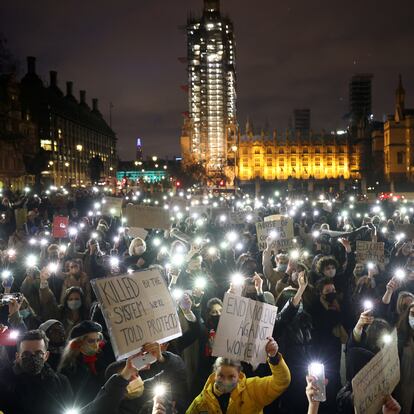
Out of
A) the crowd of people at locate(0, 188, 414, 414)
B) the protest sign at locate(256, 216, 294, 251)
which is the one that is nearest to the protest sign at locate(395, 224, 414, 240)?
the crowd of people at locate(0, 188, 414, 414)

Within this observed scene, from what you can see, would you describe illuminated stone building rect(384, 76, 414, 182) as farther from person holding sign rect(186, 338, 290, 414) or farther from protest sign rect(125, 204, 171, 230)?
person holding sign rect(186, 338, 290, 414)

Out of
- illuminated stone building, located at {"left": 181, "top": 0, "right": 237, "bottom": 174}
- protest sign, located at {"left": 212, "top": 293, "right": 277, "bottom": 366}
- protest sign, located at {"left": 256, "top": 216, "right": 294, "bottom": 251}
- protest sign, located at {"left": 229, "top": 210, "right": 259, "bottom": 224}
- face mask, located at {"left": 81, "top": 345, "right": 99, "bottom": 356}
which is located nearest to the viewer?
protest sign, located at {"left": 212, "top": 293, "right": 277, "bottom": 366}

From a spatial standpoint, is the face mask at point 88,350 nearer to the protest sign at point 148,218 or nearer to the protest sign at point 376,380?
the protest sign at point 376,380

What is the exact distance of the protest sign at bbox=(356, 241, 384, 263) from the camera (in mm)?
8094

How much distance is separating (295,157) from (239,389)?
94.5 meters

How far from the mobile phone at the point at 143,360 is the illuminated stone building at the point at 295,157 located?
89.2 meters

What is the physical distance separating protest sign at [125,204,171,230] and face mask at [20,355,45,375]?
22.2 feet

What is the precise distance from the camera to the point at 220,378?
3369 millimetres

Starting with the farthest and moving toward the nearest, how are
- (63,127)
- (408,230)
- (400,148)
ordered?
(63,127), (400,148), (408,230)

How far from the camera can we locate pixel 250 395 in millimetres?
3402

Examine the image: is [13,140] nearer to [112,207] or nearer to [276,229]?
[112,207]

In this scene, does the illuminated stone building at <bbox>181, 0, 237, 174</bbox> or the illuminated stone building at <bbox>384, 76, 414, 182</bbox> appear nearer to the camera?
the illuminated stone building at <bbox>384, 76, 414, 182</bbox>

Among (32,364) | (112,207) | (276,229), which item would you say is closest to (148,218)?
(276,229)

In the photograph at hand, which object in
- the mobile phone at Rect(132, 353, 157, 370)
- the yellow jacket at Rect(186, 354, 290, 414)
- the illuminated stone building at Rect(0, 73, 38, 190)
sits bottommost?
the yellow jacket at Rect(186, 354, 290, 414)
